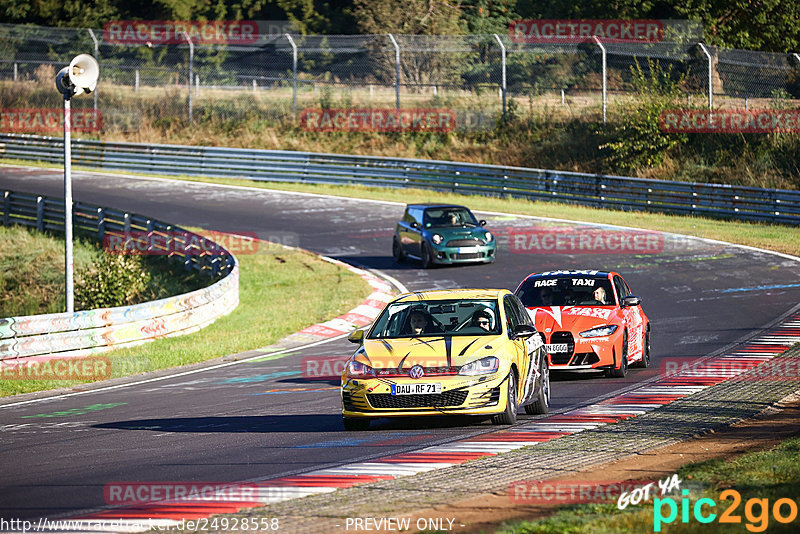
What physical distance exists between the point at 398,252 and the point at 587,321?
13988 millimetres

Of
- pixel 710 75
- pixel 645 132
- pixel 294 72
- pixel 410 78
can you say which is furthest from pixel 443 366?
pixel 410 78

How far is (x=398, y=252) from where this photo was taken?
28.4 metres

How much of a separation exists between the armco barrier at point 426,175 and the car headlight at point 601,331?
767 inches

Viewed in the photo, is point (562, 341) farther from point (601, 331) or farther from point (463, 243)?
point (463, 243)

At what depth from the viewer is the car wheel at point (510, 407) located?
10.8 meters

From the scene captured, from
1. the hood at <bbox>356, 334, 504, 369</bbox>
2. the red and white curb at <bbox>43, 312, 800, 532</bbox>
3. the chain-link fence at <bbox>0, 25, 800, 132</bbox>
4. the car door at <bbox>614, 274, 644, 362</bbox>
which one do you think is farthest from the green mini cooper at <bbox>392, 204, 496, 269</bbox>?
the hood at <bbox>356, 334, 504, 369</bbox>

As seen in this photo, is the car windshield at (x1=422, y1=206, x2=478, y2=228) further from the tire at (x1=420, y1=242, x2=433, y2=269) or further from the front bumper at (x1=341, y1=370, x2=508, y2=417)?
the front bumper at (x1=341, y1=370, x2=508, y2=417)

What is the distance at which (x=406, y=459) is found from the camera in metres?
9.38

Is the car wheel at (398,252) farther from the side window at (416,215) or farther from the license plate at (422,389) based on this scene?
the license plate at (422,389)

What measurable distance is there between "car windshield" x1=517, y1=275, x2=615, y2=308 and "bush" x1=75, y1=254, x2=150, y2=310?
38.9ft

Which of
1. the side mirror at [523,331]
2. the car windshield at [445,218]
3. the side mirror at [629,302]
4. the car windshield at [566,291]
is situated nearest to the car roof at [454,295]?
the side mirror at [523,331]

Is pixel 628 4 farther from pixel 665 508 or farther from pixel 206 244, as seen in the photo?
pixel 665 508

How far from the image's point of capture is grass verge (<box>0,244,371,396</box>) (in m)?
17.5

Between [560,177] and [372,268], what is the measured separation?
12.5 m
